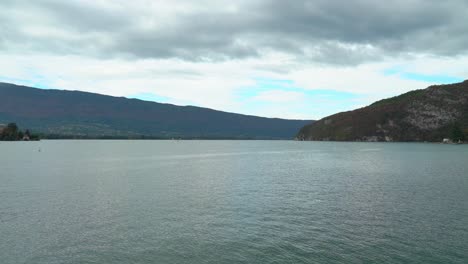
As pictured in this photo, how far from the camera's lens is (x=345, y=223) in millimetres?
54156

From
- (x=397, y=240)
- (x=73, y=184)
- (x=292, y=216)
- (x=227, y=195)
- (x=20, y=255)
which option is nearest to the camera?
(x=20, y=255)

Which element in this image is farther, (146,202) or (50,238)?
(146,202)

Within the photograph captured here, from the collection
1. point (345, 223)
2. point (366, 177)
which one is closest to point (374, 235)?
point (345, 223)

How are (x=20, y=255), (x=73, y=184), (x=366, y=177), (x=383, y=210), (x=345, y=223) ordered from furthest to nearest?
1. (x=366, y=177)
2. (x=73, y=184)
3. (x=383, y=210)
4. (x=345, y=223)
5. (x=20, y=255)

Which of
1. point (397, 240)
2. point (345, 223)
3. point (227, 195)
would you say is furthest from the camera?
point (227, 195)

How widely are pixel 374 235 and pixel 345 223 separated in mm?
6320

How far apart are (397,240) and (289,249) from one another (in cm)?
1371

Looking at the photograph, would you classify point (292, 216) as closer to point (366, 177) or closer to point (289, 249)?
point (289, 249)

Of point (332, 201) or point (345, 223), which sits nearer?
point (345, 223)

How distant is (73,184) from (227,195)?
4076cm

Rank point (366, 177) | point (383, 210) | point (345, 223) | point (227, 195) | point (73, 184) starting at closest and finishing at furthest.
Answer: point (345, 223), point (383, 210), point (227, 195), point (73, 184), point (366, 177)

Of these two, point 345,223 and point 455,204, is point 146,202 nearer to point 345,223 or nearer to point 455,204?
point 345,223

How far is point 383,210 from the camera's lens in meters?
62.2

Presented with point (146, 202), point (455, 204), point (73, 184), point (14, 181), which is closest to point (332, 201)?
point (455, 204)
